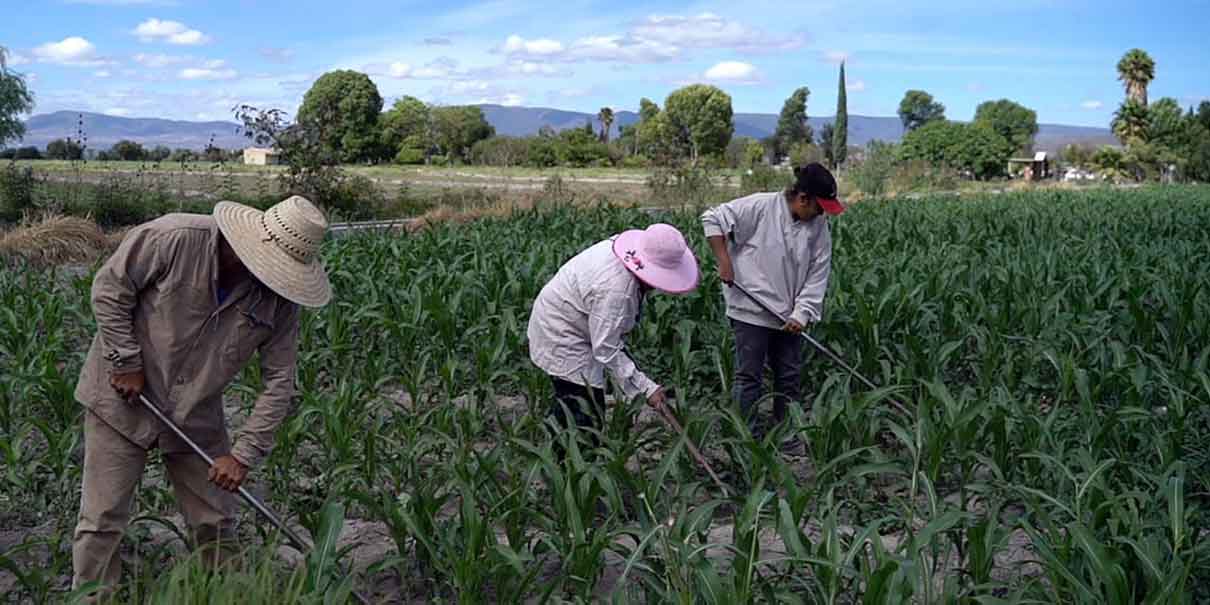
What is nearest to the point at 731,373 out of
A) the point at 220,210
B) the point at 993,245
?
the point at 220,210

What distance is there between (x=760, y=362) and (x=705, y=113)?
8172cm

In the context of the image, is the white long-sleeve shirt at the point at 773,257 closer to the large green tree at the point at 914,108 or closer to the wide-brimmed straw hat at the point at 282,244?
the wide-brimmed straw hat at the point at 282,244

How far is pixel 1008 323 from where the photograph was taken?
23.0ft

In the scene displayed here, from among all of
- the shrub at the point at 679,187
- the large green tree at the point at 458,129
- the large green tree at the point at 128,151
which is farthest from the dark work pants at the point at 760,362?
the large green tree at the point at 458,129

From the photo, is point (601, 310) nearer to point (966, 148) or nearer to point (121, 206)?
point (121, 206)

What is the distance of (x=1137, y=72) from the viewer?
7394 centimetres

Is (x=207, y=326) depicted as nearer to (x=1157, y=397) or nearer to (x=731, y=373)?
(x=731, y=373)

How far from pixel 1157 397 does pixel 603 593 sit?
3.48 m

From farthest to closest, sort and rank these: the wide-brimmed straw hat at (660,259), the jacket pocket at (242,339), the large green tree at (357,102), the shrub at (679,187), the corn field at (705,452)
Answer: the large green tree at (357,102)
the shrub at (679,187)
the wide-brimmed straw hat at (660,259)
the jacket pocket at (242,339)
the corn field at (705,452)

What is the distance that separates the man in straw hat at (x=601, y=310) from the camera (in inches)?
173

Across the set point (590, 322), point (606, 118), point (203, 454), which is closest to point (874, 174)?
point (590, 322)

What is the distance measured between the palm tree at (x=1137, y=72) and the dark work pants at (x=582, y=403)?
252ft

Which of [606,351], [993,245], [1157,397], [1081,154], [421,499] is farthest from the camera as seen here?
[1081,154]

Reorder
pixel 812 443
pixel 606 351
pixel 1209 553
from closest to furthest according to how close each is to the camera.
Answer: pixel 1209 553 < pixel 606 351 < pixel 812 443
